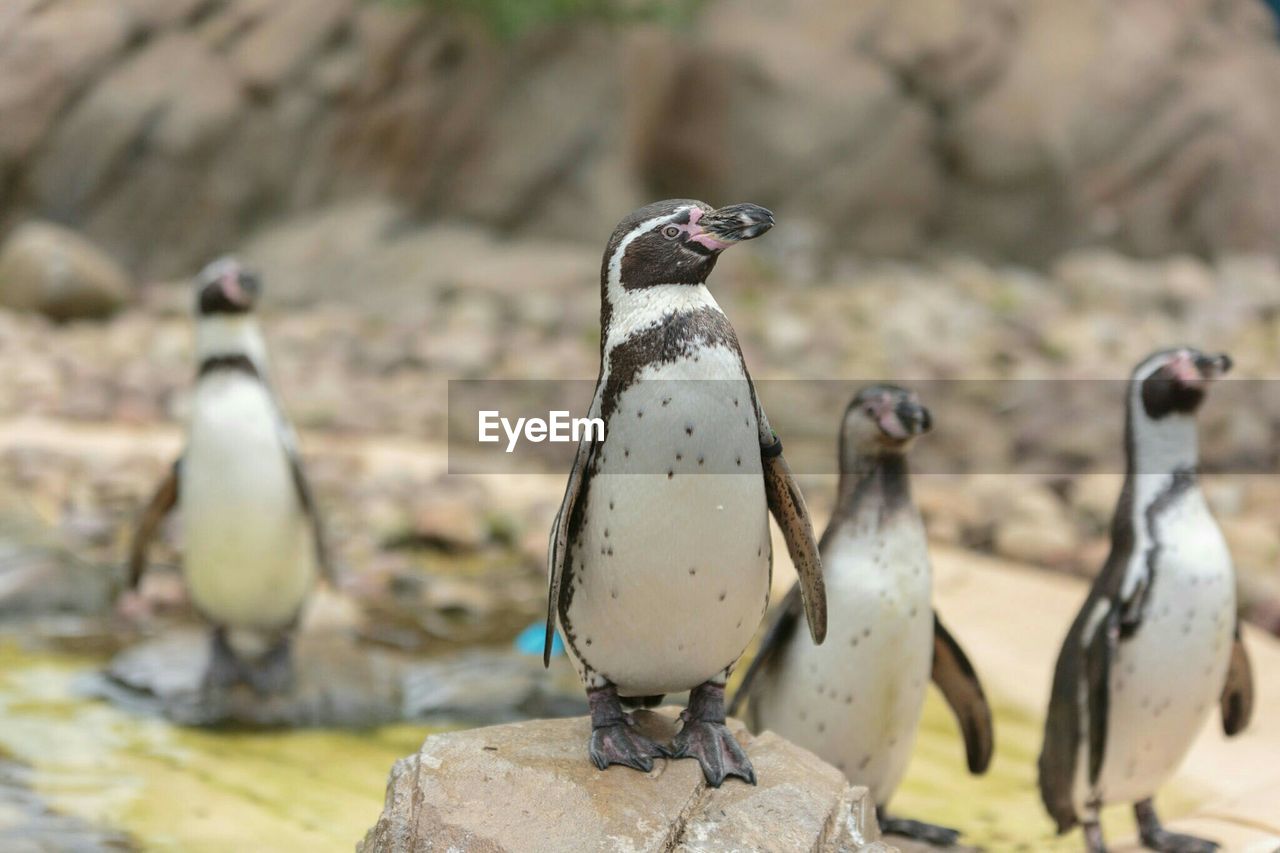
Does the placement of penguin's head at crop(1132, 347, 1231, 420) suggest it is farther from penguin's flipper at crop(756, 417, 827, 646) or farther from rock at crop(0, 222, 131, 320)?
rock at crop(0, 222, 131, 320)

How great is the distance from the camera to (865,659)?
115 inches

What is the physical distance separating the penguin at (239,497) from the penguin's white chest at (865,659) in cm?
180

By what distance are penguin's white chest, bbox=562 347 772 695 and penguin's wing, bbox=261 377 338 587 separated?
2.07m

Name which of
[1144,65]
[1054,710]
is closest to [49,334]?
[1054,710]

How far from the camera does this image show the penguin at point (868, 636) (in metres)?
2.93

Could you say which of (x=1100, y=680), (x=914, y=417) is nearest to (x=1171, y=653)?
(x=1100, y=680)

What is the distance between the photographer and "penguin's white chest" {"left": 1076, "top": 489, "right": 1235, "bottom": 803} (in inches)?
122

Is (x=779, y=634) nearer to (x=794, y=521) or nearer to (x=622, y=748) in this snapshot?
(x=794, y=521)

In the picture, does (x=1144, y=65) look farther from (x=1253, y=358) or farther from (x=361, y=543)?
(x=361, y=543)

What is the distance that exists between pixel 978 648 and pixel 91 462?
14.7ft

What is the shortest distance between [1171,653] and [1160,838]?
0.45m

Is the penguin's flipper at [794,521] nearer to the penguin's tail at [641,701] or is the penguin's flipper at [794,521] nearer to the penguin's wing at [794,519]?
the penguin's wing at [794,519]

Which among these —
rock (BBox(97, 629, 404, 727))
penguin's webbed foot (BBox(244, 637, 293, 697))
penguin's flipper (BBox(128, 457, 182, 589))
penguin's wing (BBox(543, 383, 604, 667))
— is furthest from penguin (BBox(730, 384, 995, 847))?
penguin's flipper (BBox(128, 457, 182, 589))

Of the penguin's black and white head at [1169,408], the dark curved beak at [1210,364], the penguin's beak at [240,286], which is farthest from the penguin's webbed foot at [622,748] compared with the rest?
the penguin's beak at [240,286]
